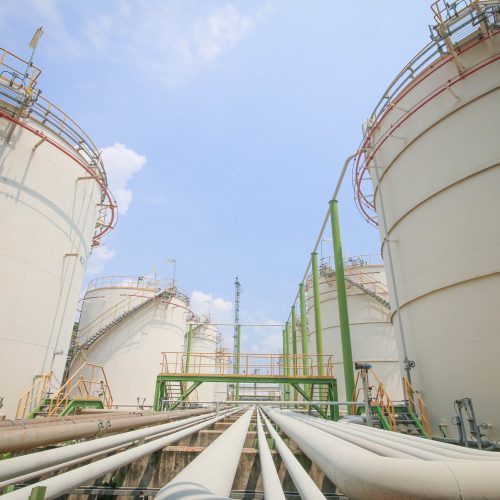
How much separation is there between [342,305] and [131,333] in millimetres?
12129

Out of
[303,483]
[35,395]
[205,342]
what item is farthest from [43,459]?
[205,342]

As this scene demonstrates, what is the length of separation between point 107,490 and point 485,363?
7.18 meters

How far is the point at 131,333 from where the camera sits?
18.1 meters

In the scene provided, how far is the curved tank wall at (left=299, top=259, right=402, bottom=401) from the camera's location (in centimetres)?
1702

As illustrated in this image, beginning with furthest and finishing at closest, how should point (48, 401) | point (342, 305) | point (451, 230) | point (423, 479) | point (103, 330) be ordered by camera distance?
point (103, 330) < point (342, 305) < point (48, 401) < point (451, 230) < point (423, 479)

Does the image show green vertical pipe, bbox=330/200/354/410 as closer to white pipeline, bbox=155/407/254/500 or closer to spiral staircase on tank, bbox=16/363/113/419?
spiral staircase on tank, bbox=16/363/113/419

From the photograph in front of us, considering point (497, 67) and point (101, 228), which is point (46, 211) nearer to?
point (101, 228)

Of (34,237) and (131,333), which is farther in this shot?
(131,333)

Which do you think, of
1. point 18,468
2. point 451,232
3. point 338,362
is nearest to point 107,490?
point 18,468

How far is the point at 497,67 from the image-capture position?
765cm

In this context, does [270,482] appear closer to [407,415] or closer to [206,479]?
[206,479]

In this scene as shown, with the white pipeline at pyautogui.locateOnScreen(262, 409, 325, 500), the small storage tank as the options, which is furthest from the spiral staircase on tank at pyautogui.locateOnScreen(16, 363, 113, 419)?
the small storage tank

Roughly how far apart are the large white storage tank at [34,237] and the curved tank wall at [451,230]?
11.1 metres

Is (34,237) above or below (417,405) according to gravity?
above
